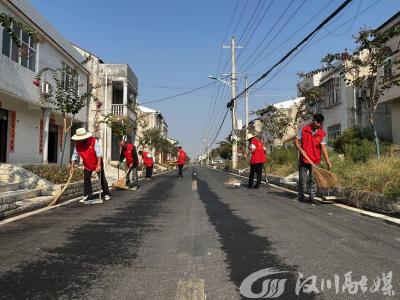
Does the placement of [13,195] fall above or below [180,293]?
above

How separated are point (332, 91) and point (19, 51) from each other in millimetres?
19771

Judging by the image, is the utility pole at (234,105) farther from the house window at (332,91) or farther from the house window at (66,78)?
the house window at (66,78)

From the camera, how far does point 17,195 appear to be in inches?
324

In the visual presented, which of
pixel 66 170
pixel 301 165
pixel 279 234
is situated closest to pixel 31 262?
pixel 279 234

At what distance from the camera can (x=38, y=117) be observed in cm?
2042

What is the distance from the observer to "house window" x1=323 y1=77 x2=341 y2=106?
2586 cm

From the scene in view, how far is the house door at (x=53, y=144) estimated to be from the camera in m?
23.0

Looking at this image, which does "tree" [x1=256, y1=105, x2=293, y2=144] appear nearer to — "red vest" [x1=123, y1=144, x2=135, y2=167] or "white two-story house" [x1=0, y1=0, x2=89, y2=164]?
"white two-story house" [x1=0, y1=0, x2=89, y2=164]

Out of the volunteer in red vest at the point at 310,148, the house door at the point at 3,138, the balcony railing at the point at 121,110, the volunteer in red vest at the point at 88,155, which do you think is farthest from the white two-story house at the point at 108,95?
the volunteer in red vest at the point at 310,148

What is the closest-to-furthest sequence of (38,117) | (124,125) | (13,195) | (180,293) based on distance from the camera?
1. (180,293)
2. (13,195)
3. (38,117)
4. (124,125)

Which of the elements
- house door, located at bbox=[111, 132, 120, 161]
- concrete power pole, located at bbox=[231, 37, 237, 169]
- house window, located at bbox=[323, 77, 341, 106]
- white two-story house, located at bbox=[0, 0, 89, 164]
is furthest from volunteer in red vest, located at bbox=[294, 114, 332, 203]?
house door, located at bbox=[111, 132, 120, 161]

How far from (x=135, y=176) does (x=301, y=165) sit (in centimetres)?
738

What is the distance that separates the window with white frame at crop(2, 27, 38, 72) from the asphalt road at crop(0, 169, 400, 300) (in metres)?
10.4

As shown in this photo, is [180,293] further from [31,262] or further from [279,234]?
[279,234]
